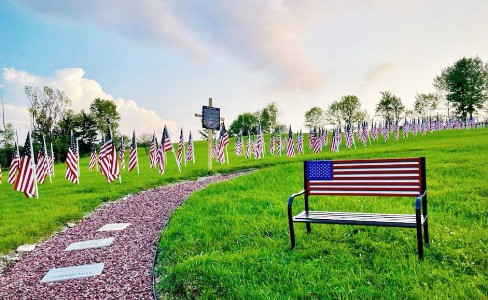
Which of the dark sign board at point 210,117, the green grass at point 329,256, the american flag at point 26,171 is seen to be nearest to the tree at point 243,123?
the dark sign board at point 210,117

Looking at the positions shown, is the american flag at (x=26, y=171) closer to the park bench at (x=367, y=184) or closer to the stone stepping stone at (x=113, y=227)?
the stone stepping stone at (x=113, y=227)

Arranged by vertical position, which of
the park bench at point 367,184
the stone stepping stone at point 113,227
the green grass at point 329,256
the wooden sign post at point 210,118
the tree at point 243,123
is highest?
the tree at point 243,123

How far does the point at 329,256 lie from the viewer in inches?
188

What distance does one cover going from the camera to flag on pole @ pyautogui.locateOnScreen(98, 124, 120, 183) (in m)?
17.1

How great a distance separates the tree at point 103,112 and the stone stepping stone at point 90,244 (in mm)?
72688

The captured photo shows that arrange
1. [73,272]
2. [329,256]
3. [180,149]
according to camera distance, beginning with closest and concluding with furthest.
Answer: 1. [329,256]
2. [73,272]
3. [180,149]

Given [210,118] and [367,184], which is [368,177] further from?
[210,118]

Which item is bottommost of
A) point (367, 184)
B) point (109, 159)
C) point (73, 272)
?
point (73, 272)

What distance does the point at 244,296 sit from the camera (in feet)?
12.8

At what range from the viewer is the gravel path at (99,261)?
193 inches

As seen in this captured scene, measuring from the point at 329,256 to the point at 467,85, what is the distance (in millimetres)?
86573

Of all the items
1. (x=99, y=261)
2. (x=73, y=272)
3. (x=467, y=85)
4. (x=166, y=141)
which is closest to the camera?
(x=73, y=272)

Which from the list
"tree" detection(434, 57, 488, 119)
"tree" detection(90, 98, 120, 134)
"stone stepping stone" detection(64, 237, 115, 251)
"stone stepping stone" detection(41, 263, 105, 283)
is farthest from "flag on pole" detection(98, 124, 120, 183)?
"tree" detection(434, 57, 488, 119)

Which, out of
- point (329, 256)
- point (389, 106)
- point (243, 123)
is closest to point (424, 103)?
point (389, 106)
